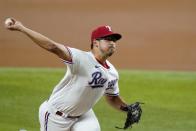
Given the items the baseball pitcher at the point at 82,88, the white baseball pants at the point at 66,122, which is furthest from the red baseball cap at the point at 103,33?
the white baseball pants at the point at 66,122

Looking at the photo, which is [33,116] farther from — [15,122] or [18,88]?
[18,88]

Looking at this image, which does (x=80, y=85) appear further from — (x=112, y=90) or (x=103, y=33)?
(x=112, y=90)

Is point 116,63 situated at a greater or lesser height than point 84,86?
lesser

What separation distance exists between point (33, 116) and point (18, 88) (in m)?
1.89

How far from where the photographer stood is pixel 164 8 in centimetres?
1864

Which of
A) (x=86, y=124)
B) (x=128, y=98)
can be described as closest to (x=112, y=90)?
(x=86, y=124)

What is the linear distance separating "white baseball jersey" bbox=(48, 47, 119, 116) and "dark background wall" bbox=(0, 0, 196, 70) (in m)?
8.81

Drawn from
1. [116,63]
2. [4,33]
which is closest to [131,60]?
[116,63]

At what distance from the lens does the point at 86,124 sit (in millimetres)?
7316

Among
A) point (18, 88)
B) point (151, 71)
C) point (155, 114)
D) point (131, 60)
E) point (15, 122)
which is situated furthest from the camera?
point (131, 60)

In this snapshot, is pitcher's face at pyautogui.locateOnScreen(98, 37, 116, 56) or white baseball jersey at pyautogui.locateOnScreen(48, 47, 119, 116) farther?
pitcher's face at pyautogui.locateOnScreen(98, 37, 116, 56)

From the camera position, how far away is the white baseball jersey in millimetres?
6996

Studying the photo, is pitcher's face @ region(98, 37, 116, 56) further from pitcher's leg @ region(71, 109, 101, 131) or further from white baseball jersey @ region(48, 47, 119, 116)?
pitcher's leg @ region(71, 109, 101, 131)

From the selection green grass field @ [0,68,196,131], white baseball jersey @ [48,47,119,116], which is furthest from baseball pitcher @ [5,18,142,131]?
green grass field @ [0,68,196,131]
